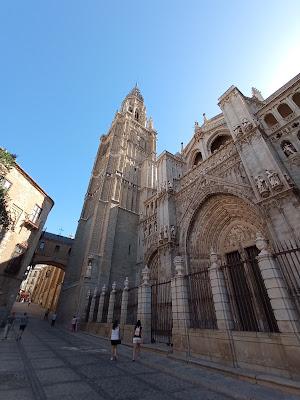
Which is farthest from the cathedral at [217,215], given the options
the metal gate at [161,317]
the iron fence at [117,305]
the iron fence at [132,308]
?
the metal gate at [161,317]

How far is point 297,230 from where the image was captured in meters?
8.97

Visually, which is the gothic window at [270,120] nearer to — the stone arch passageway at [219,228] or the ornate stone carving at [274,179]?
the ornate stone carving at [274,179]

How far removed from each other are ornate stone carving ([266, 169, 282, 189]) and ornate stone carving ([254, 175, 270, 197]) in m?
0.32

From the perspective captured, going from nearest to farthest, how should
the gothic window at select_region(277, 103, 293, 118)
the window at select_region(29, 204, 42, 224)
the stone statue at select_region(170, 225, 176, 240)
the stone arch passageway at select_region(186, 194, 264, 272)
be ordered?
the stone arch passageway at select_region(186, 194, 264, 272) < the gothic window at select_region(277, 103, 293, 118) < the stone statue at select_region(170, 225, 176, 240) < the window at select_region(29, 204, 42, 224)

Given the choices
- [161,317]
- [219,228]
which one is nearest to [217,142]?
[219,228]

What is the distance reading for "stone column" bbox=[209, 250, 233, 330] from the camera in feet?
22.6

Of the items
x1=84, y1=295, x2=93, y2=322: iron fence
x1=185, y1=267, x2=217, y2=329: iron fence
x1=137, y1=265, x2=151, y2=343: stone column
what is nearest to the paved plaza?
x1=185, y1=267, x2=217, y2=329: iron fence

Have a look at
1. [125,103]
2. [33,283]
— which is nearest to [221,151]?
[125,103]

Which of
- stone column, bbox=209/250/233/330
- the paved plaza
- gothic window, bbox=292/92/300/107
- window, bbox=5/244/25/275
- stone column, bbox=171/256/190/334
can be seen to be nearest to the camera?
Answer: the paved plaza

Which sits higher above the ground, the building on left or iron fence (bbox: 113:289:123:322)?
the building on left

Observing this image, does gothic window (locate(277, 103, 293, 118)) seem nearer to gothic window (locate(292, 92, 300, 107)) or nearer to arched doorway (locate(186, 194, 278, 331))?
gothic window (locate(292, 92, 300, 107))

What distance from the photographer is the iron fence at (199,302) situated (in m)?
9.00

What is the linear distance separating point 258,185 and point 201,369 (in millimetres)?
8537

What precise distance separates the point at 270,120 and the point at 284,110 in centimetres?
94
